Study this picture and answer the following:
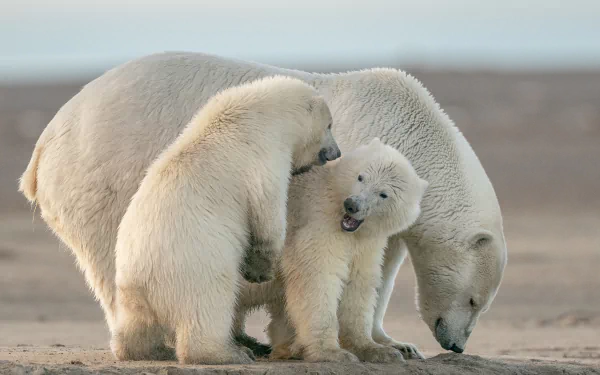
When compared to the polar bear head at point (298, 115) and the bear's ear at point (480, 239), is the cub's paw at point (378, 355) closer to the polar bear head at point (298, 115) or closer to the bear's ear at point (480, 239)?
the bear's ear at point (480, 239)

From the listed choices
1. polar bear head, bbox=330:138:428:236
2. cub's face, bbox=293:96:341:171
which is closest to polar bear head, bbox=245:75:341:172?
cub's face, bbox=293:96:341:171

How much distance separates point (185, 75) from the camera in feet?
27.3

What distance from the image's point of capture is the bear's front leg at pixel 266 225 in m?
6.94

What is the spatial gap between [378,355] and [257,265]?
3.23ft

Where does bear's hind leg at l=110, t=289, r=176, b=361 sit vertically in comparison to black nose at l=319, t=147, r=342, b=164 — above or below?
below

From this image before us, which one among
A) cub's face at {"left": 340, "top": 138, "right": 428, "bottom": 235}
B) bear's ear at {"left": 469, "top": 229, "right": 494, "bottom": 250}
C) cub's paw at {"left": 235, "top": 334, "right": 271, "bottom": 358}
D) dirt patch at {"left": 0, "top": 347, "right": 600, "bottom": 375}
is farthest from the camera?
cub's paw at {"left": 235, "top": 334, "right": 271, "bottom": 358}

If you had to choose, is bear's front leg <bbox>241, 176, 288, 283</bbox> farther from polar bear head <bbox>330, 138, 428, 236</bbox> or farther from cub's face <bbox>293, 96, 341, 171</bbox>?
polar bear head <bbox>330, 138, 428, 236</bbox>

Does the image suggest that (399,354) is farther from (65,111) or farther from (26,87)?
(26,87)

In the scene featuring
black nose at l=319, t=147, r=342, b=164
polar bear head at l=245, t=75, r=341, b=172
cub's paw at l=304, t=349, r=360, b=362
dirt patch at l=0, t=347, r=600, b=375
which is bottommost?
dirt patch at l=0, t=347, r=600, b=375

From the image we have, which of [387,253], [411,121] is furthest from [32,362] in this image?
[411,121]

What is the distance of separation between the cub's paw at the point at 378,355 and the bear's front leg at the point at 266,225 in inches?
33.0

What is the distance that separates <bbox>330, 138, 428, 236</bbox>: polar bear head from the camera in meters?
7.17

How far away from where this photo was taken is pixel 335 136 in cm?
803

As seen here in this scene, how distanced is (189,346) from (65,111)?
2251 millimetres
